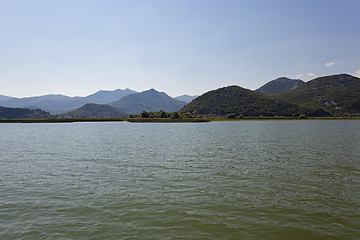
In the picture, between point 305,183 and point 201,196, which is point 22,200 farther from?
point 305,183

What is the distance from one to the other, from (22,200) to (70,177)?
7.72m

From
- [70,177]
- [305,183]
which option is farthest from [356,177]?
[70,177]

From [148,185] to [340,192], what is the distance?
18249 millimetres

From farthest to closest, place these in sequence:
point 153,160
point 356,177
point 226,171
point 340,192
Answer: point 153,160
point 226,171
point 356,177
point 340,192

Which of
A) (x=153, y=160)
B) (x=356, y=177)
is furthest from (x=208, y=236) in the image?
(x=153, y=160)

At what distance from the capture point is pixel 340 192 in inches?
836

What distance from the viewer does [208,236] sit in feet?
44.0

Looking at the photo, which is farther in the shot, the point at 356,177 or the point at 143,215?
the point at 356,177

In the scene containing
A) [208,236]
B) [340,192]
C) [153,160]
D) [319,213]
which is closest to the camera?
[208,236]

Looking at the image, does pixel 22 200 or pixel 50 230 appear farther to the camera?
pixel 22 200

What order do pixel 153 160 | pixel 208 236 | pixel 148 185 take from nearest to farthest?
pixel 208 236 < pixel 148 185 < pixel 153 160

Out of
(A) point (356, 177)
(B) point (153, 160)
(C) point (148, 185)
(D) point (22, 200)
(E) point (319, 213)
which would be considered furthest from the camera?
(B) point (153, 160)

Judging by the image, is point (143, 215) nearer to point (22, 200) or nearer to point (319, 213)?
point (22, 200)

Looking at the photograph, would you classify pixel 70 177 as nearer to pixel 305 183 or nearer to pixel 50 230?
pixel 50 230
